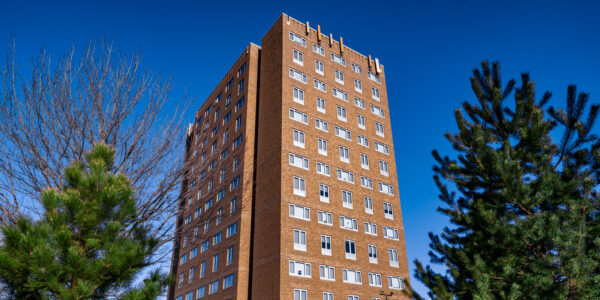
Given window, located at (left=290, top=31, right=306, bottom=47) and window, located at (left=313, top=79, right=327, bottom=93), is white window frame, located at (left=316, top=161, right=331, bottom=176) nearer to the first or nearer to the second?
window, located at (left=313, top=79, right=327, bottom=93)

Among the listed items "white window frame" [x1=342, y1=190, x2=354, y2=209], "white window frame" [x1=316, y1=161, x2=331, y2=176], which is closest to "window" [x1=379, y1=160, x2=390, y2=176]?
"white window frame" [x1=342, y1=190, x2=354, y2=209]

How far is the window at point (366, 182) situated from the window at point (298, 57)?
14.1 m

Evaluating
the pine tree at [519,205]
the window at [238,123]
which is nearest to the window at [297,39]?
the window at [238,123]

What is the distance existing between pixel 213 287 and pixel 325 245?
43.4 ft

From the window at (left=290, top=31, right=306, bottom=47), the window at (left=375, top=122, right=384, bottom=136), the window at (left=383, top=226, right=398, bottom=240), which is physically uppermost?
the window at (left=290, top=31, right=306, bottom=47)

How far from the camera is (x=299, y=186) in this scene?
36.6 m

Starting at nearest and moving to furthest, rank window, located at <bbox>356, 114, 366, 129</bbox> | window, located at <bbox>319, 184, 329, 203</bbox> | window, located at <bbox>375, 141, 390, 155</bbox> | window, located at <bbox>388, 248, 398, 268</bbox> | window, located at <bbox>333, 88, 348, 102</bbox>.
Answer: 1. window, located at <bbox>319, 184, 329, 203</bbox>
2. window, located at <bbox>388, 248, 398, 268</bbox>
3. window, located at <bbox>333, 88, 348, 102</bbox>
4. window, located at <bbox>356, 114, 366, 129</bbox>
5. window, located at <bbox>375, 141, 390, 155</bbox>

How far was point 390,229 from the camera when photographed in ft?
136

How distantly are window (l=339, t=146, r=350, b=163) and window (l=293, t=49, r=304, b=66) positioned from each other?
10.4 metres

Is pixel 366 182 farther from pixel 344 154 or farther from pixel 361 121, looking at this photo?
pixel 361 121

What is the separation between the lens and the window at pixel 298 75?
42062 millimetres

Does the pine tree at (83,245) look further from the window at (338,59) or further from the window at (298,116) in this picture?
the window at (338,59)

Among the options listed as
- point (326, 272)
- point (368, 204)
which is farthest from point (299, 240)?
point (368, 204)

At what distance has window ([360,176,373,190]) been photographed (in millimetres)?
41309
